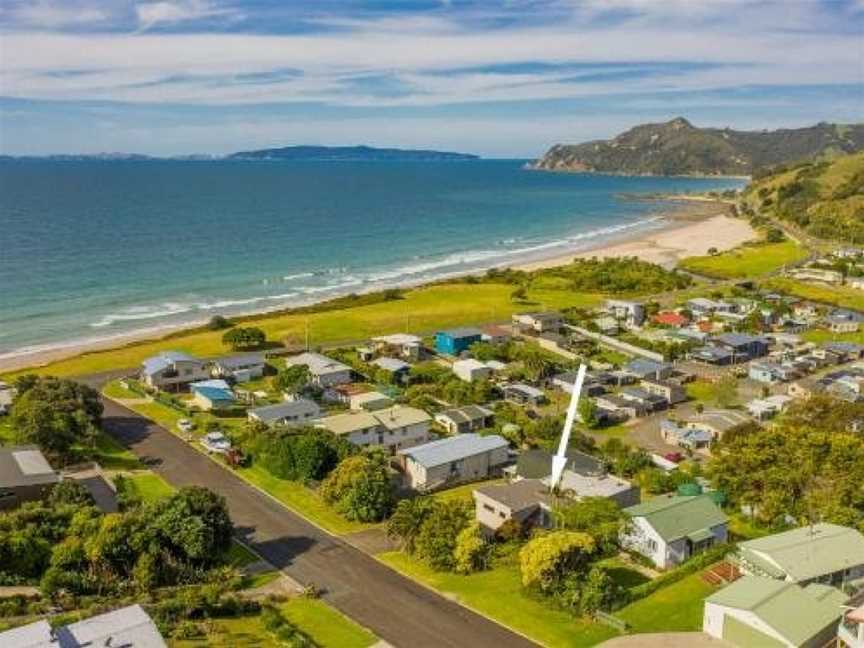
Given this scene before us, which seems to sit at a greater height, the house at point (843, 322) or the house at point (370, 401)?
the house at point (370, 401)

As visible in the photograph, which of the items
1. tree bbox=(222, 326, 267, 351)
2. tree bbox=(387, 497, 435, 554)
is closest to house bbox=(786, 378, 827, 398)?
tree bbox=(387, 497, 435, 554)

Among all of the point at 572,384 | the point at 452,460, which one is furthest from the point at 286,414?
the point at 572,384

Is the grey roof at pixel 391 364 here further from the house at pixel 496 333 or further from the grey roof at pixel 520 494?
the grey roof at pixel 520 494

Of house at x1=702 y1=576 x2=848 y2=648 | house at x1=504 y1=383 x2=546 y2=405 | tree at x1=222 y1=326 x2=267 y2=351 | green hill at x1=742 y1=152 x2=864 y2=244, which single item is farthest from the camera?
green hill at x1=742 y1=152 x2=864 y2=244

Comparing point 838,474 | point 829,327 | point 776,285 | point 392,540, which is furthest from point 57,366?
point 776,285

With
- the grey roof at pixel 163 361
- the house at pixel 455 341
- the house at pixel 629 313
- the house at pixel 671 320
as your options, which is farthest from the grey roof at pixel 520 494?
the house at pixel 671 320

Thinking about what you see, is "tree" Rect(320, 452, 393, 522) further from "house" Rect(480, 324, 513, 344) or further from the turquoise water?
the turquoise water

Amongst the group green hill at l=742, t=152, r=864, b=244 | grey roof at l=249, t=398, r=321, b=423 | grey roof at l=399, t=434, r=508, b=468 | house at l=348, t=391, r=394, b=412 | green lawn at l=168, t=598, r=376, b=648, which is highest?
green hill at l=742, t=152, r=864, b=244
